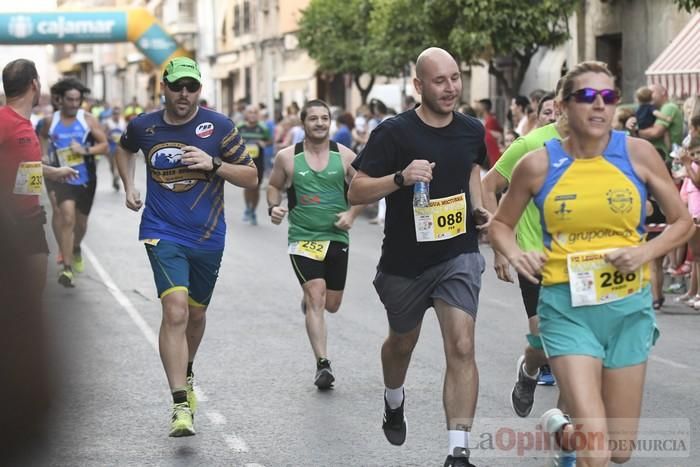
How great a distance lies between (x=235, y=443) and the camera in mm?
7469

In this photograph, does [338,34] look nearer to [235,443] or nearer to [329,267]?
[329,267]

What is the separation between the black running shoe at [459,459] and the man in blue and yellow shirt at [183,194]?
1720 millimetres

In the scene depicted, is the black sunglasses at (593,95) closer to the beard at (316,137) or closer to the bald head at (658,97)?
the beard at (316,137)

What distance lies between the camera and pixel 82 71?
113062 mm

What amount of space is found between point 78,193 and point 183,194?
7514 mm

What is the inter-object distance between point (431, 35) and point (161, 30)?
2057cm

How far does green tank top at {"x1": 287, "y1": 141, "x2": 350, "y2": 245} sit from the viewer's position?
9.74m

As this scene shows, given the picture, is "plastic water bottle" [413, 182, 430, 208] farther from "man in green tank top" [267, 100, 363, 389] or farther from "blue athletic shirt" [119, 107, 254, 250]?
"man in green tank top" [267, 100, 363, 389]

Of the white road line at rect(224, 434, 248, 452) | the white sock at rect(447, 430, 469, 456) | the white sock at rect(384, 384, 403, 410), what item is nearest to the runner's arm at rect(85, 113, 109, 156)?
the white road line at rect(224, 434, 248, 452)

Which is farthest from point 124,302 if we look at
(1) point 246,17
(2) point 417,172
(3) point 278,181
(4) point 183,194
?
(1) point 246,17

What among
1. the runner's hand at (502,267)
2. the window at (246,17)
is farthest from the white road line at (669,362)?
the window at (246,17)

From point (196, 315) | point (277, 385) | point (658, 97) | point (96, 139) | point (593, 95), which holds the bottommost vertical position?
point (277, 385)

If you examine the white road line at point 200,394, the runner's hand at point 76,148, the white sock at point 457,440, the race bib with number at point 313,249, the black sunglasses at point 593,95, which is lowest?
the white road line at point 200,394

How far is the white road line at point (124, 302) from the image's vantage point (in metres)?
11.4
